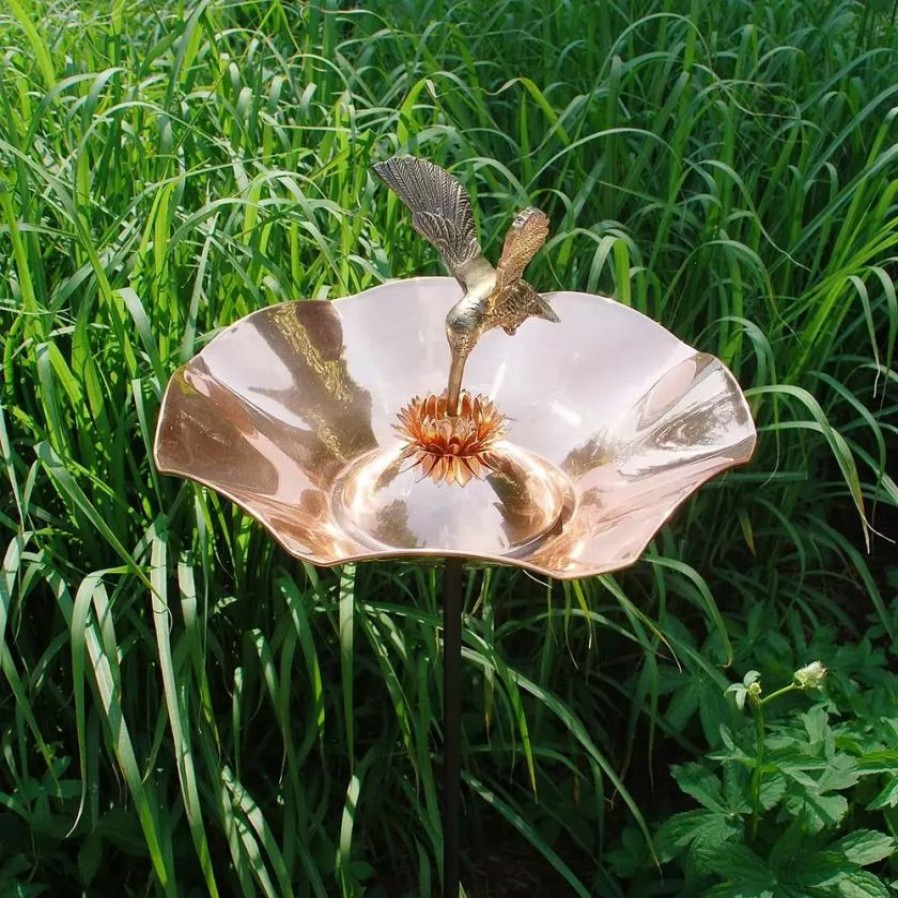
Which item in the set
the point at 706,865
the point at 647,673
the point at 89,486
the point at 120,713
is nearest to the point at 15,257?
the point at 89,486

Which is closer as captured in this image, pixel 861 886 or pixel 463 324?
pixel 463 324


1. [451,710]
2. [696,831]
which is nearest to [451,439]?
[451,710]

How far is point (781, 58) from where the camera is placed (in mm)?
2137

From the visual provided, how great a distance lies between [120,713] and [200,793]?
0.67ft

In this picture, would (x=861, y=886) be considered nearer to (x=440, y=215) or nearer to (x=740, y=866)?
(x=740, y=866)

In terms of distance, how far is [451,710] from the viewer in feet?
3.70

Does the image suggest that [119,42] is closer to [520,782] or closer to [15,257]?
[15,257]

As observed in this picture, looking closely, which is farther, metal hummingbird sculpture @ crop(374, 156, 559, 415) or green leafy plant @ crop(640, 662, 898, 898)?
green leafy plant @ crop(640, 662, 898, 898)

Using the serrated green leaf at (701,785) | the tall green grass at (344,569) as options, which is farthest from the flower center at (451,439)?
the serrated green leaf at (701,785)

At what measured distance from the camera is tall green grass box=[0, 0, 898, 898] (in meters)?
1.31

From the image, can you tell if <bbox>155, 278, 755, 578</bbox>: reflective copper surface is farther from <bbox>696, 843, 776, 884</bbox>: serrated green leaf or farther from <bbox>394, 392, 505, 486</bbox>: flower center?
<bbox>696, 843, 776, 884</bbox>: serrated green leaf

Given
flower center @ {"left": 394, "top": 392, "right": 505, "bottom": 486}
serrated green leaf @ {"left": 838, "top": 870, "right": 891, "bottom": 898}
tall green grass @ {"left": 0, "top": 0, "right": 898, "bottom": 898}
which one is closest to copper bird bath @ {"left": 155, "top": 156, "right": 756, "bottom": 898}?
flower center @ {"left": 394, "top": 392, "right": 505, "bottom": 486}

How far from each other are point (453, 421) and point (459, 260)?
14cm

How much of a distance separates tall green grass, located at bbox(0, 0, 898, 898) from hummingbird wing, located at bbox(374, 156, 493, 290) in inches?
14.1
